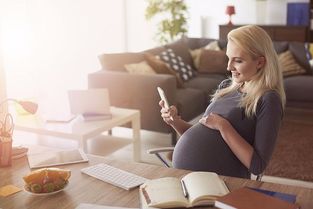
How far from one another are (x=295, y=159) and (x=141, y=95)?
1.46 meters

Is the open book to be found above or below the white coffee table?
above

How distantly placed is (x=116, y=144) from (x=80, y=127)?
47cm

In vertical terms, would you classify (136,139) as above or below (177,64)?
below

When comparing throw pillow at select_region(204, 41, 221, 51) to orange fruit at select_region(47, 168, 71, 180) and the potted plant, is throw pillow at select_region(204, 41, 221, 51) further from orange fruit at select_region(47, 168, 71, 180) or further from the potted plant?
orange fruit at select_region(47, 168, 71, 180)

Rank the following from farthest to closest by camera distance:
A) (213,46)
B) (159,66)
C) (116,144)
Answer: (213,46)
(159,66)
(116,144)

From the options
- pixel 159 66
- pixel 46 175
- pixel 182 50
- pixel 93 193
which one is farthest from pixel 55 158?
pixel 182 50

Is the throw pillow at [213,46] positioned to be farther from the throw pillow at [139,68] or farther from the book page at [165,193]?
the book page at [165,193]

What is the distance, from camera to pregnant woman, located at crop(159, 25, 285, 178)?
6.23 ft

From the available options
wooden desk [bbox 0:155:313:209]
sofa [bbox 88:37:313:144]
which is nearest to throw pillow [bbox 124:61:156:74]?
sofa [bbox 88:37:313:144]

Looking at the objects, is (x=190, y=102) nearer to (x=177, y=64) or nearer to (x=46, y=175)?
(x=177, y=64)

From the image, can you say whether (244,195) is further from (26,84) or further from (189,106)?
(26,84)

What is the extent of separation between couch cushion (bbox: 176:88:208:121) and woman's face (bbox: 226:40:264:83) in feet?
7.56

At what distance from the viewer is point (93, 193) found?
5.62 feet

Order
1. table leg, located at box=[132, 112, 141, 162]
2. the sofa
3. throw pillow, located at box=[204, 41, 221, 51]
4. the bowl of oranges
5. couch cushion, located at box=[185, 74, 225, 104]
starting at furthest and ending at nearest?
throw pillow, located at box=[204, 41, 221, 51]
couch cushion, located at box=[185, 74, 225, 104]
the sofa
table leg, located at box=[132, 112, 141, 162]
the bowl of oranges
